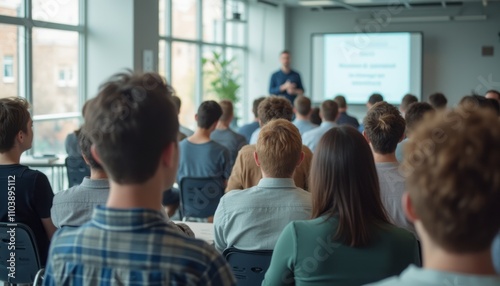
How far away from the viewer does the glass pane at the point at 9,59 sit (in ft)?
21.7

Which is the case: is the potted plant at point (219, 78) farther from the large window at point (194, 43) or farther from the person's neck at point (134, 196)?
the person's neck at point (134, 196)

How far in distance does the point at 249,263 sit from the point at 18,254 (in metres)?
1.21

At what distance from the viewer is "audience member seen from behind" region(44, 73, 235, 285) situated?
1446mm

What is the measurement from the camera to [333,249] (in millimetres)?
2242

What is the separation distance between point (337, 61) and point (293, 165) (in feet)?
35.1

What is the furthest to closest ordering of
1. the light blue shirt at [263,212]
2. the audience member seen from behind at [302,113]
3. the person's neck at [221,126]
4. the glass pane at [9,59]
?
the audience member seen from behind at [302,113] < the glass pane at [9,59] < the person's neck at [221,126] < the light blue shirt at [263,212]

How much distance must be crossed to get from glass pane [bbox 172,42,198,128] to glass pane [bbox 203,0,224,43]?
0.63 metres

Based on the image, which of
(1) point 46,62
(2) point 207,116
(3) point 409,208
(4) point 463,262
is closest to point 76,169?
(2) point 207,116

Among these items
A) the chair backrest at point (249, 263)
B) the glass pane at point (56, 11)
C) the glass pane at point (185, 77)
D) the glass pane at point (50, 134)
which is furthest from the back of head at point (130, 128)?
the glass pane at point (185, 77)

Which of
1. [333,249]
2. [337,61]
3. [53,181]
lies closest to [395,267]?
[333,249]

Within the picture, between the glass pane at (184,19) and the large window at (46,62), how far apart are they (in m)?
2.46

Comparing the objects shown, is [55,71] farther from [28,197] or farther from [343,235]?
[343,235]

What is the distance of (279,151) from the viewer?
298 centimetres

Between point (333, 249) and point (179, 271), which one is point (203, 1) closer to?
point (333, 249)
